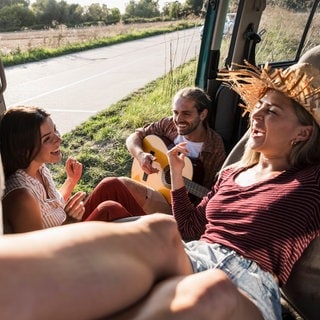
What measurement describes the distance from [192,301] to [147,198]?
1563 millimetres

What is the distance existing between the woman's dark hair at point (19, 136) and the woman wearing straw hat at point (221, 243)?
26.4 inches

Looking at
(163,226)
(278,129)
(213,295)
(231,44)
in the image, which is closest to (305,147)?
(278,129)

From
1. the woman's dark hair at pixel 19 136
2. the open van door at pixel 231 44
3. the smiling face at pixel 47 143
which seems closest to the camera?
the woman's dark hair at pixel 19 136

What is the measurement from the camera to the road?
6.30 metres

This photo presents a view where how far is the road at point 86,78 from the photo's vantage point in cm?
630

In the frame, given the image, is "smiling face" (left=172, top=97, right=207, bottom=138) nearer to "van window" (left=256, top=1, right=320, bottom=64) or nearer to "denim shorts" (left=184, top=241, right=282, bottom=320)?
"van window" (left=256, top=1, right=320, bottom=64)

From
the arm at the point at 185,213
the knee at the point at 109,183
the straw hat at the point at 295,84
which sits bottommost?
the knee at the point at 109,183

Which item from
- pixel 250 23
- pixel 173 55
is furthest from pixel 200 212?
pixel 173 55

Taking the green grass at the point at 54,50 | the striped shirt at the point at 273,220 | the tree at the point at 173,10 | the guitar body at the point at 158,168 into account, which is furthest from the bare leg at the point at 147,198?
the green grass at the point at 54,50

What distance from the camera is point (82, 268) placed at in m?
1.19

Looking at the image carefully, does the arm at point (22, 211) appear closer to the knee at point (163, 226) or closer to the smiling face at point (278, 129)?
the knee at point (163, 226)

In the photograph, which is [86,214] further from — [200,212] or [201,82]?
[201,82]

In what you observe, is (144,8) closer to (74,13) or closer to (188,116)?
(74,13)

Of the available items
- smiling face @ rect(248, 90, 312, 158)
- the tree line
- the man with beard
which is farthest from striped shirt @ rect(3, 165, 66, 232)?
the tree line
